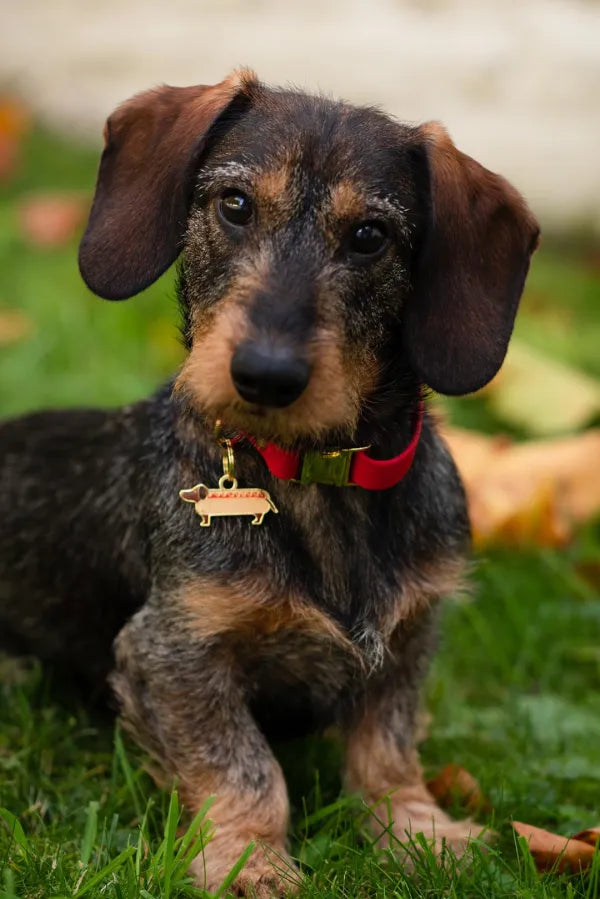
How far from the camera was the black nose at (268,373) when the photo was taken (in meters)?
2.81

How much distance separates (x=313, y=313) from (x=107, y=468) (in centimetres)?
129

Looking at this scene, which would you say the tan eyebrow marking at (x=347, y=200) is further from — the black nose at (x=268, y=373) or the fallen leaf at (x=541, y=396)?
the fallen leaf at (x=541, y=396)

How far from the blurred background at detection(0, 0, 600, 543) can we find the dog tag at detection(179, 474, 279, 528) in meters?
2.20

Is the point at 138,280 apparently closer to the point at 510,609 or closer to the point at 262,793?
the point at 262,793

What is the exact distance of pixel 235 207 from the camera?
3197 mm

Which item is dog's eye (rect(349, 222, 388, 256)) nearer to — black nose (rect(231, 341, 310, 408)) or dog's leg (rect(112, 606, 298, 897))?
black nose (rect(231, 341, 310, 408))

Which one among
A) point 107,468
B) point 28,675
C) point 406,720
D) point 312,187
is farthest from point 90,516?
point 312,187

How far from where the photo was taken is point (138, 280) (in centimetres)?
342

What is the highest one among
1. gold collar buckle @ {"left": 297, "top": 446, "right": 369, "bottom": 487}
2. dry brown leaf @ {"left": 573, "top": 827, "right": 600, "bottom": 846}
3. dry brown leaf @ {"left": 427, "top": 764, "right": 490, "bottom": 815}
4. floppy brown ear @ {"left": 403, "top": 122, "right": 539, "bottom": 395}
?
floppy brown ear @ {"left": 403, "top": 122, "right": 539, "bottom": 395}

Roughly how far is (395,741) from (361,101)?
5916mm

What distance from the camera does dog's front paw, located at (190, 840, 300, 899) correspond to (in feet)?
10.5

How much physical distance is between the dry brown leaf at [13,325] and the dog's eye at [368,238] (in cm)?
407

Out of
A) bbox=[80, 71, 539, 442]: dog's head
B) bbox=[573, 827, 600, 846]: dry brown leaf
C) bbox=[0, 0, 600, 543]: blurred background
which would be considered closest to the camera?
bbox=[80, 71, 539, 442]: dog's head

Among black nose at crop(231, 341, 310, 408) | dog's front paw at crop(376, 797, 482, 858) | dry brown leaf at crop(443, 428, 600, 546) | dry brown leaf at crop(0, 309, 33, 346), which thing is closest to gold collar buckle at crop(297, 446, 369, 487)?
black nose at crop(231, 341, 310, 408)
